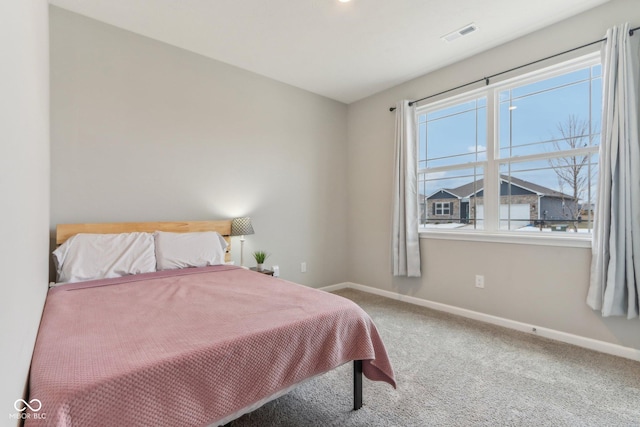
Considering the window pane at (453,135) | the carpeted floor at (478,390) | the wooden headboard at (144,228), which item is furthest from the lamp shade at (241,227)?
the window pane at (453,135)

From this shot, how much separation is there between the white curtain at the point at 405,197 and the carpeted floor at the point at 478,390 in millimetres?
1041

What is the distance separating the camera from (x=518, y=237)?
2.74m

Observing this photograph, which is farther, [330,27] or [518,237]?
[518,237]

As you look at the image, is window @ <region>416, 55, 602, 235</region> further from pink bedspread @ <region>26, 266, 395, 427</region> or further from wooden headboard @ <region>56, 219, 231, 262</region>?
wooden headboard @ <region>56, 219, 231, 262</region>

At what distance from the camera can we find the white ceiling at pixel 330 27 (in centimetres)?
233

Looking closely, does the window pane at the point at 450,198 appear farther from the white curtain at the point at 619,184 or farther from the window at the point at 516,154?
the white curtain at the point at 619,184

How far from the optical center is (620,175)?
216cm

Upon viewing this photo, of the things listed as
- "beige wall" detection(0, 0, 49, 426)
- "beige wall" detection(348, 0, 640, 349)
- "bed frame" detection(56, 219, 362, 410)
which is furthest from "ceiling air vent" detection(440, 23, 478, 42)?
"beige wall" detection(0, 0, 49, 426)

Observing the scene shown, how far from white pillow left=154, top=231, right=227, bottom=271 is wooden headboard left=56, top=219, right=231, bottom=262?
0.42 feet

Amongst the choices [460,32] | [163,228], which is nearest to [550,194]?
[460,32]

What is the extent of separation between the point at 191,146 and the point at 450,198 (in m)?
2.74

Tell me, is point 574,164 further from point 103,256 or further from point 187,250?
point 103,256

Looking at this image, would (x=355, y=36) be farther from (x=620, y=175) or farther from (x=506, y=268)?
(x=506, y=268)

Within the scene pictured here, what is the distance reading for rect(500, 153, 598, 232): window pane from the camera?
249cm
